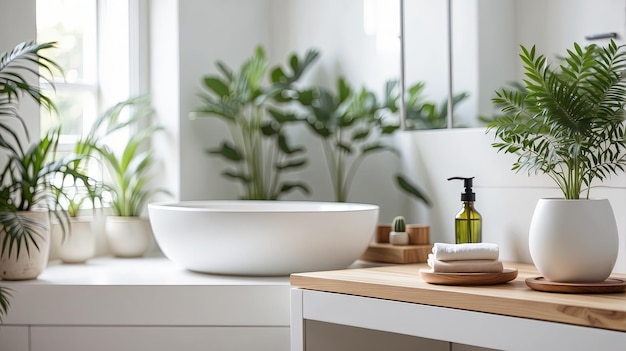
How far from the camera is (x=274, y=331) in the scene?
8.28 feet

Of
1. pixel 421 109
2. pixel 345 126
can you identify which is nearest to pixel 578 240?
pixel 421 109

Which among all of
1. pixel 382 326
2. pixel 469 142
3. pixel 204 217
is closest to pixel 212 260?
pixel 204 217

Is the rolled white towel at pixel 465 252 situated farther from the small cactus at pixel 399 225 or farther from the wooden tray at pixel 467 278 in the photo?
the small cactus at pixel 399 225

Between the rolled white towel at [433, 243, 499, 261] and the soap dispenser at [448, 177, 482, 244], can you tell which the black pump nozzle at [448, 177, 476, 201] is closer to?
the soap dispenser at [448, 177, 482, 244]

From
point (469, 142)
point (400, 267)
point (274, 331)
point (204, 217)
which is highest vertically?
point (469, 142)

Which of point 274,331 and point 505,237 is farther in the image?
point 505,237

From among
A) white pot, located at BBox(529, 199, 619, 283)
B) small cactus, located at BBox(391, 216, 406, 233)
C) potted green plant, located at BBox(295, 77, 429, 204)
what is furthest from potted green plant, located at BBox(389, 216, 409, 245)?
white pot, located at BBox(529, 199, 619, 283)

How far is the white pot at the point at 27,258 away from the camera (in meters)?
2.66

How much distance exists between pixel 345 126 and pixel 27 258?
122 centimetres

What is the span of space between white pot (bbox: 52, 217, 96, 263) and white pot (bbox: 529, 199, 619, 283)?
5.79ft

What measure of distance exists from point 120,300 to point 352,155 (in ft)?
3.91

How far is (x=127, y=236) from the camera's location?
10.7ft

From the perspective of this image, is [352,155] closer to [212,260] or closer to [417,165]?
[417,165]

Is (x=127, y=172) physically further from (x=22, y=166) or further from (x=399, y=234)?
(x=399, y=234)
